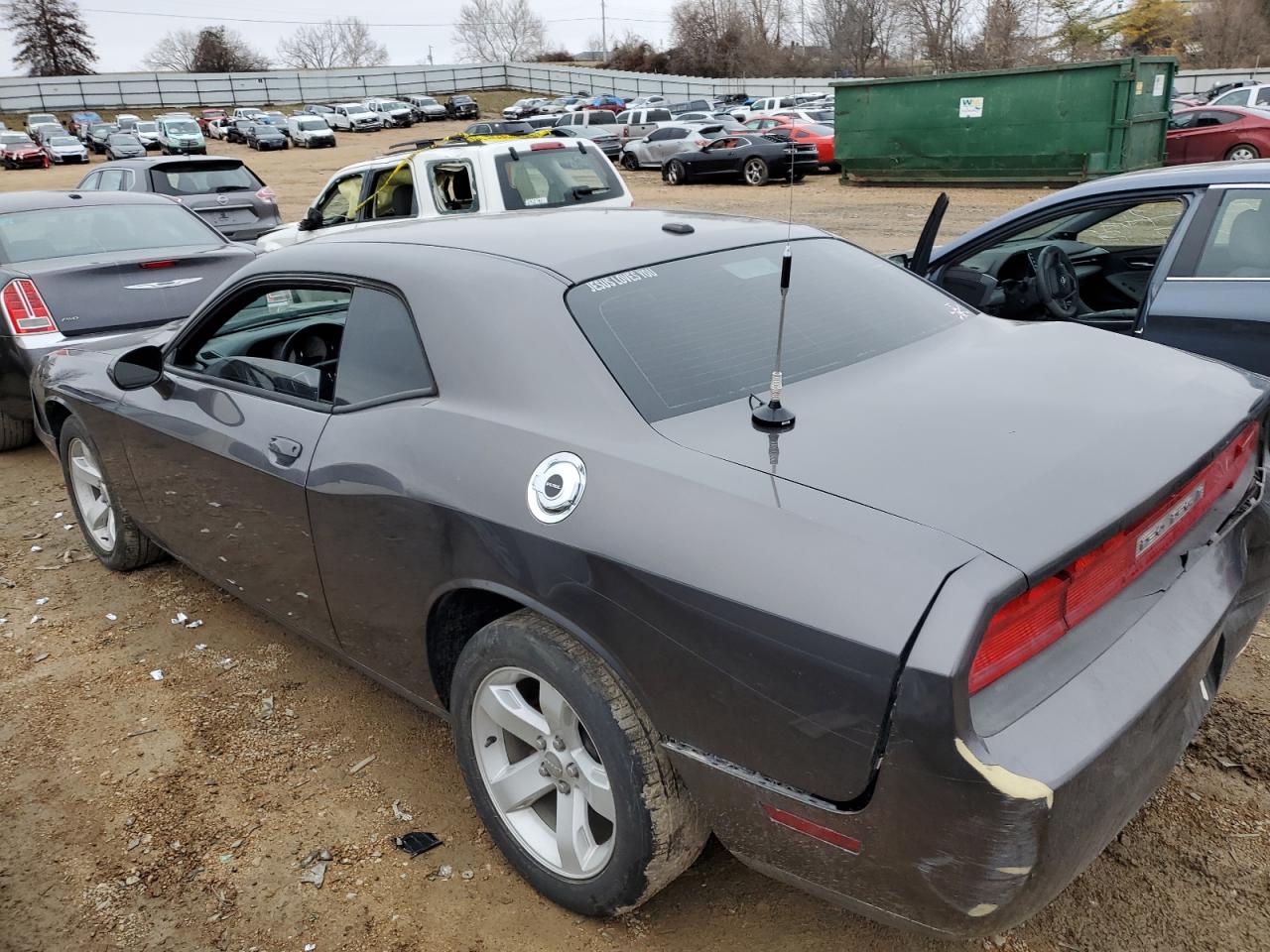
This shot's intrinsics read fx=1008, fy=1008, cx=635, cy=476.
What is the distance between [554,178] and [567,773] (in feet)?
23.9

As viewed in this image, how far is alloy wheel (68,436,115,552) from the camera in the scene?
4605 mm

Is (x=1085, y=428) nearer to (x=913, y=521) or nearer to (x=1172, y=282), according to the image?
(x=913, y=521)

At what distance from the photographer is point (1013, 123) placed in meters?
18.9

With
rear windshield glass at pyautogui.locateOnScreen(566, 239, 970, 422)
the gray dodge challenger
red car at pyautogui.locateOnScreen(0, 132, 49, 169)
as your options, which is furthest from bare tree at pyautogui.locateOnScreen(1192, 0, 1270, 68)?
the gray dodge challenger

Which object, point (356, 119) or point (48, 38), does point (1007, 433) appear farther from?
point (48, 38)

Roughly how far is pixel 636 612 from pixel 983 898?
2.74 ft

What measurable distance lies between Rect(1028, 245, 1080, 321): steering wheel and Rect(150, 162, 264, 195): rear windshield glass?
1059cm

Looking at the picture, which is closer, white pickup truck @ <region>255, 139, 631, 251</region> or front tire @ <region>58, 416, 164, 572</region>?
front tire @ <region>58, 416, 164, 572</region>

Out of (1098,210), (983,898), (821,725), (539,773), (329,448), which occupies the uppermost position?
(1098,210)

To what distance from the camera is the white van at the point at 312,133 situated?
44.4 metres

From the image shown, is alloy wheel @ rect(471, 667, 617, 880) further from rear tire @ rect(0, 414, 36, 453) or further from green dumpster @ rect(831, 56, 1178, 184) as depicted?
green dumpster @ rect(831, 56, 1178, 184)

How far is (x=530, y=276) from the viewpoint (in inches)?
107

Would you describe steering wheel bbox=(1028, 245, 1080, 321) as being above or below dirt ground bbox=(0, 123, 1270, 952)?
above

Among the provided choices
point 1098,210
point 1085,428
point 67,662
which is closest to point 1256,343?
point 1098,210
